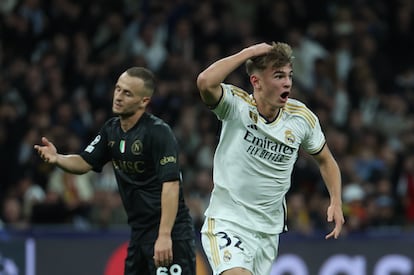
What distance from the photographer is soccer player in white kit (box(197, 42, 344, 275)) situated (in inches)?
316

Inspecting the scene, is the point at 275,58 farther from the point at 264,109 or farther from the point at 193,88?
the point at 193,88

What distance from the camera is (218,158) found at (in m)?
8.23

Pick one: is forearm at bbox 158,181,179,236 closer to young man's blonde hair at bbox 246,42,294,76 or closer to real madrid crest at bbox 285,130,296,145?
real madrid crest at bbox 285,130,296,145

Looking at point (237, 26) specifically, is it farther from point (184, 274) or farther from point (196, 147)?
point (184, 274)

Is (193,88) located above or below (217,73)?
above

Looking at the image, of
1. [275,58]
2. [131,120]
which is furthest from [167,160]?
[275,58]

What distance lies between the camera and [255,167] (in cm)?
817

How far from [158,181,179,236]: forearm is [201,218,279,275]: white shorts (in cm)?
26

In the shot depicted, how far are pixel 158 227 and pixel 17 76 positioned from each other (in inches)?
309

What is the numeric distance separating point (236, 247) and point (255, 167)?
61cm

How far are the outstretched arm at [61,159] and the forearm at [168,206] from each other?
2.68 ft

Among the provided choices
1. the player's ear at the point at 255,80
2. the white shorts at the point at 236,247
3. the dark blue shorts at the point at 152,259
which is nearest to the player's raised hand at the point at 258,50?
the player's ear at the point at 255,80

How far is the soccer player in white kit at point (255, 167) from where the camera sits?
802cm

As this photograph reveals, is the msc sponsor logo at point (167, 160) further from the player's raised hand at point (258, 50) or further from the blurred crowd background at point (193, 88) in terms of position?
the blurred crowd background at point (193, 88)
